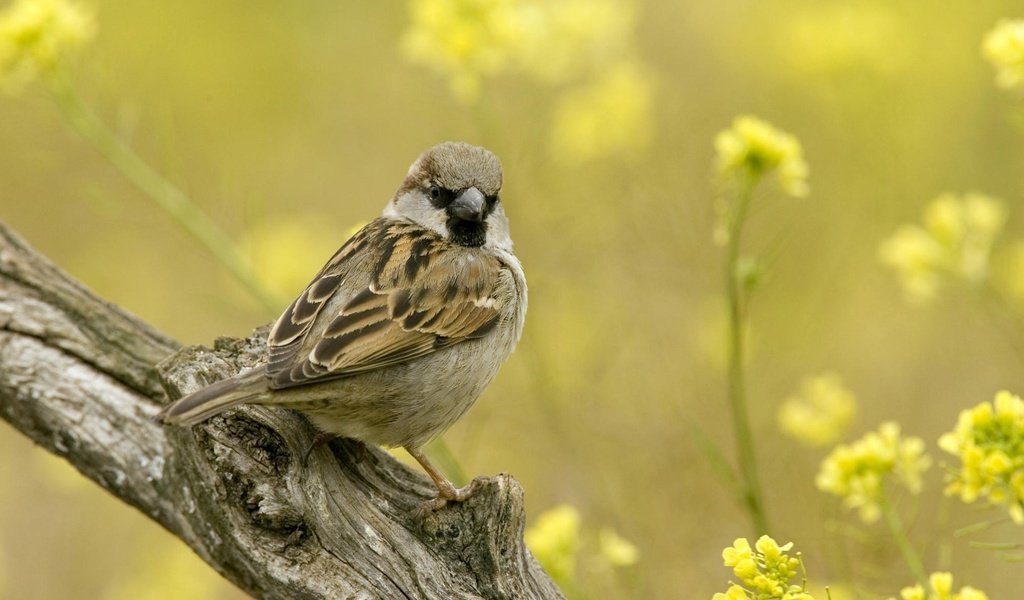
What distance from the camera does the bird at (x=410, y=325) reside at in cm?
344

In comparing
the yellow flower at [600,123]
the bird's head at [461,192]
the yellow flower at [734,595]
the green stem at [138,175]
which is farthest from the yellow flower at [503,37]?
the yellow flower at [734,595]

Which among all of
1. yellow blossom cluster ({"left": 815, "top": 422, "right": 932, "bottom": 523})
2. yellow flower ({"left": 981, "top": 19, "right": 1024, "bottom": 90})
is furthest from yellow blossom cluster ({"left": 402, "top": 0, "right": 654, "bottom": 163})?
yellow blossom cluster ({"left": 815, "top": 422, "right": 932, "bottom": 523})

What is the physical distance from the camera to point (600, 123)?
589 cm

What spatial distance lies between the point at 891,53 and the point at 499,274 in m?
3.50

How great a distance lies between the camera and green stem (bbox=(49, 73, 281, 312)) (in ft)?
13.8

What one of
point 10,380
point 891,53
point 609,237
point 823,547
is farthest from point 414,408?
point 891,53

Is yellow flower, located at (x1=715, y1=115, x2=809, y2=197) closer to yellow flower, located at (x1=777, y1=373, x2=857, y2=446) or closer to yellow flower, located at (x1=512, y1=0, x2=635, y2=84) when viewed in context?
yellow flower, located at (x1=777, y1=373, x2=857, y2=446)

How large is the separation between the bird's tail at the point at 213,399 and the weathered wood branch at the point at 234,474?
5.2 inches

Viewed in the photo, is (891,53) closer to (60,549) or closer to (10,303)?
(10,303)

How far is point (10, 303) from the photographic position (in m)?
4.00

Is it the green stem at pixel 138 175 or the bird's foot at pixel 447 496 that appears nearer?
the bird's foot at pixel 447 496

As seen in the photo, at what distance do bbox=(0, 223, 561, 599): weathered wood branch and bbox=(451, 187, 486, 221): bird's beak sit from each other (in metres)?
0.87

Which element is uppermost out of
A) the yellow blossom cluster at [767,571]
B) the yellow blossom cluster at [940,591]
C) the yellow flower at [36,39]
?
the yellow flower at [36,39]

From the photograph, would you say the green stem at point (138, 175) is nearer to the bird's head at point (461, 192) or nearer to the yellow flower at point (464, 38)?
the bird's head at point (461, 192)
